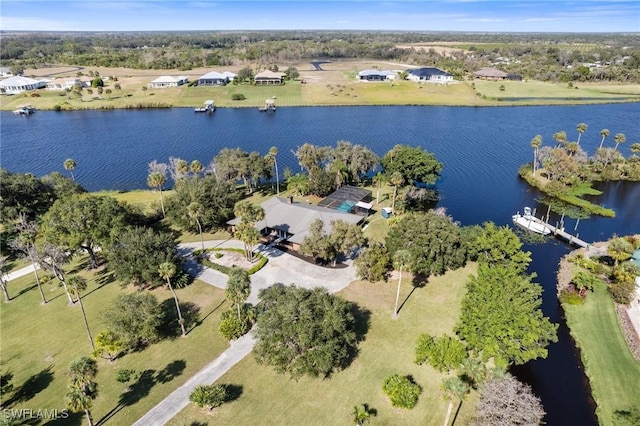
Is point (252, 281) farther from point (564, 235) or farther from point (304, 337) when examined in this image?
point (564, 235)

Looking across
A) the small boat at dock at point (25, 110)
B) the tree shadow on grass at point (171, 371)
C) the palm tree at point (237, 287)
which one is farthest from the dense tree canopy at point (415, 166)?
the small boat at dock at point (25, 110)

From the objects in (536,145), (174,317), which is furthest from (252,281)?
(536,145)

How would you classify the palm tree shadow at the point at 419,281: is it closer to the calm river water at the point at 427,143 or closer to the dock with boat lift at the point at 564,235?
the calm river water at the point at 427,143

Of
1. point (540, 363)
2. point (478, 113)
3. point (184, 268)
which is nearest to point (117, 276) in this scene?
point (184, 268)

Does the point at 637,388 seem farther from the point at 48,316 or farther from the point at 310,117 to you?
the point at 310,117

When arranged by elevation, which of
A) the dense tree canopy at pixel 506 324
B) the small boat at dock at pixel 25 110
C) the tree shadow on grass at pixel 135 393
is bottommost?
the tree shadow on grass at pixel 135 393

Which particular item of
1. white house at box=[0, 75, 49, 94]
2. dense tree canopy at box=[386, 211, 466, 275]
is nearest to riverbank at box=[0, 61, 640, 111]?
white house at box=[0, 75, 49, 94]
